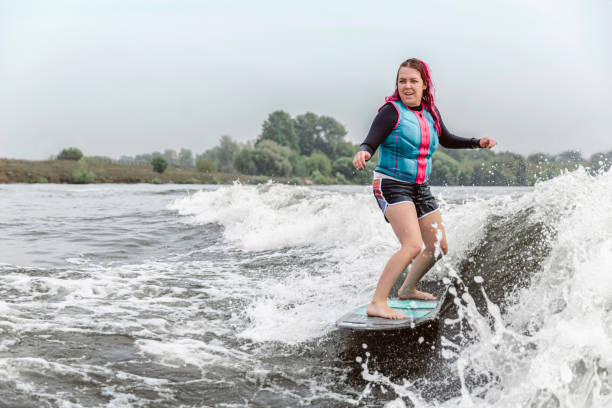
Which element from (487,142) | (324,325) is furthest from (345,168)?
(324,325)

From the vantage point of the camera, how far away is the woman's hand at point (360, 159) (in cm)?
379

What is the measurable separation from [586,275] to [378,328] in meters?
1.52

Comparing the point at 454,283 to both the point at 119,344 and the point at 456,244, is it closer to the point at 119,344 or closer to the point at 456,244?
the point at 456,244

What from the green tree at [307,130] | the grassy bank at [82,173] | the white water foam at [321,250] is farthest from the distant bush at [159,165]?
the white water foam at [321,250]

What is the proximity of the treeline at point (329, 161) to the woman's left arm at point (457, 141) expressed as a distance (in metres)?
0.51

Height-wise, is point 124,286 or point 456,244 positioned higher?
point 456,244

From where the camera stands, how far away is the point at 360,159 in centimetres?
385

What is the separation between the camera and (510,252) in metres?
5.46

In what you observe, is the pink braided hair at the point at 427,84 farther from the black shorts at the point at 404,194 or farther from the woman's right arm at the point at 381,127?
the black shorts at the point at 404,194

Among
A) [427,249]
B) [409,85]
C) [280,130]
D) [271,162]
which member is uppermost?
[280,130]

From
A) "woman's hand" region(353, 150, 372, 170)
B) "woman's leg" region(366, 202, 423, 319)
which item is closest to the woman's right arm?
"woman's hand" region(353, 150, 372, 170)

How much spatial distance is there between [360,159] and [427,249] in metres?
1.33

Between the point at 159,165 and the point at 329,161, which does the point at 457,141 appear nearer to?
the point at 159,165

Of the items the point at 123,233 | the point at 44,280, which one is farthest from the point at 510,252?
the point at 123,233
